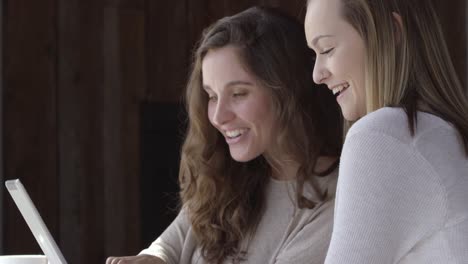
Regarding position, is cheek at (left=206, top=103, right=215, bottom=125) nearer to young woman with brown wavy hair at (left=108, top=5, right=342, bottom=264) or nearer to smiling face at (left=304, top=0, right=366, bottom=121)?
young woman with brown wavy hair at (left=108, top=5, right=342, bottom=264)

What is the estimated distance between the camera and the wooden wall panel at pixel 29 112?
3188 mm

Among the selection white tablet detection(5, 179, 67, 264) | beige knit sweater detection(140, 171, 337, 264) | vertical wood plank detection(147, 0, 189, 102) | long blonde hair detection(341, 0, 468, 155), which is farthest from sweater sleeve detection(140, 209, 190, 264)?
vertical wood plank detection(147, 0, 189, 102)

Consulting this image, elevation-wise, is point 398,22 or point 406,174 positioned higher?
point 398,22

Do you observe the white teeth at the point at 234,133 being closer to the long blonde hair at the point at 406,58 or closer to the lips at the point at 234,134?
the lips at the point at 234,134

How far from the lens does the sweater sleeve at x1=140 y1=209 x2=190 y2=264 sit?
6.11ft

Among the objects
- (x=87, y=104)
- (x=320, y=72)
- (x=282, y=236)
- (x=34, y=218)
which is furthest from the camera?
(x=87, y=104)

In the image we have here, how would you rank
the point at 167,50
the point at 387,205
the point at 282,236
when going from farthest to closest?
the point at 167,50, the point at 282,236, the point at 387,205

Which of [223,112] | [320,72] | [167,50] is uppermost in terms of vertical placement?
[320,72]

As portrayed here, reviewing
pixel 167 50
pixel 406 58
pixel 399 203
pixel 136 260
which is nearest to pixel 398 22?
pixel 406 58

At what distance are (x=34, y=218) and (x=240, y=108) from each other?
582 mm

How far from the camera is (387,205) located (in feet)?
3.06

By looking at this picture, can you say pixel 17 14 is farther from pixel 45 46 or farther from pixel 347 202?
pixel 347 202

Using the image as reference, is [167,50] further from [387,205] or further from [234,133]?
[387,205]

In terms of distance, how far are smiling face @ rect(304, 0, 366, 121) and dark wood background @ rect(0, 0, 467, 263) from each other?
2238 millimetres
